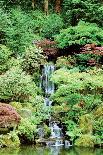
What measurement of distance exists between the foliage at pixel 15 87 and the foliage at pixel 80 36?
6163mm

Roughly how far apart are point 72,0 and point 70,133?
481 inches

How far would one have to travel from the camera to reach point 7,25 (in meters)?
28.0

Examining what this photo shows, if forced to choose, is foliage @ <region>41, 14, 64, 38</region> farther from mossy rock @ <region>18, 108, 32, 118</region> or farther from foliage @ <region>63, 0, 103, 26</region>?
mossy rock @ <region>18, 108, 32, 118</region>

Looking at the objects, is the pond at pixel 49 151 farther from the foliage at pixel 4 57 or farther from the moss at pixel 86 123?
the foliage at pixel 4 57

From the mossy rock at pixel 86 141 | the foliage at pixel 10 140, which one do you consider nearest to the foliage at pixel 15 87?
the foliage at pixel 10 140

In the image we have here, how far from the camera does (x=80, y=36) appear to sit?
28.1 metres

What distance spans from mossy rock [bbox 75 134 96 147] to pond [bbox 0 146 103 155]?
75 centimetres

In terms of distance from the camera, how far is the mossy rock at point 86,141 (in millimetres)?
20109

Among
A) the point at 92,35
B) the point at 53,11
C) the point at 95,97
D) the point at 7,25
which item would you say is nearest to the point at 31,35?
the point at 7,25

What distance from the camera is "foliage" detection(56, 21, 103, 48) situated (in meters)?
28.0

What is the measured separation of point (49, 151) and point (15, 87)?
188 inches

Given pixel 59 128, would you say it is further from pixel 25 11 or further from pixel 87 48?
pixel 25 11

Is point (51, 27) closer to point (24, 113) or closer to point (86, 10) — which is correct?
point (86, 10)

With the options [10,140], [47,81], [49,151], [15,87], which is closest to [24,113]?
[15,87]
